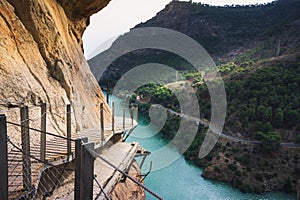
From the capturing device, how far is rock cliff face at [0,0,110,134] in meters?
4.63

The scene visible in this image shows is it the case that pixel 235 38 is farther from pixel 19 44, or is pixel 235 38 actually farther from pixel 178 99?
pixel 19 44

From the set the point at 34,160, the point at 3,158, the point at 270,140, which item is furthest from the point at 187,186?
the point at 3,158

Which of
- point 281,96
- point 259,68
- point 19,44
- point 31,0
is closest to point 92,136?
point 19,44

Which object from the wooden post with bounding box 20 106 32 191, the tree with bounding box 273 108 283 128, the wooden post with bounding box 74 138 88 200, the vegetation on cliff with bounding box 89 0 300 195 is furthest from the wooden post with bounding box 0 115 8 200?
the tree with bounding box 273 108 283 128

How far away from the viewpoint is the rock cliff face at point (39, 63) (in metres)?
4.63

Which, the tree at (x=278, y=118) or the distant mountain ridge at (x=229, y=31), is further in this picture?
the distant mountain ridge at (x=229, y=31)

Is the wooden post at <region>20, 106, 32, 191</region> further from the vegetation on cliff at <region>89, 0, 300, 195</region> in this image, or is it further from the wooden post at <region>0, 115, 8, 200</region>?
the vegetation on cliff at <region>89, 0, 300, 195</region>

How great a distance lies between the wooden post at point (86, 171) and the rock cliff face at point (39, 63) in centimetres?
303

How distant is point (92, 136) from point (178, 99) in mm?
25958

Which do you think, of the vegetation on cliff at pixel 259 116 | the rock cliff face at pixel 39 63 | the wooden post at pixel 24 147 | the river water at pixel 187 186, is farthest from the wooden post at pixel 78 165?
the vegetation on cliff at pixel 259 116

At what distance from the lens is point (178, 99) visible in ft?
104

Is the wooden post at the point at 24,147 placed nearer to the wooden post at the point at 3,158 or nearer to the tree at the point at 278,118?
the wooden post at the point at 3,158

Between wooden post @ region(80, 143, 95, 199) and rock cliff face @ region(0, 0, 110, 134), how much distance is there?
303 cm

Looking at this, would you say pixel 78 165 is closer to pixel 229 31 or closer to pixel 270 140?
pixel 270 140
